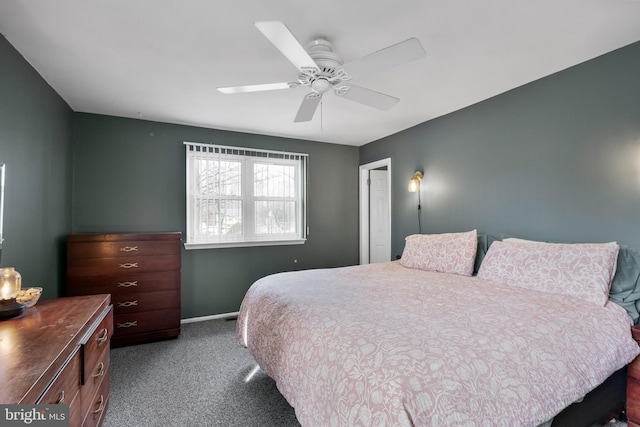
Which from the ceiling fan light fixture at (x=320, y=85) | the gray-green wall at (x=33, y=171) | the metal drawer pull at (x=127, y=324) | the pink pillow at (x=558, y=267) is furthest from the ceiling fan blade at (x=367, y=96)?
the metal drawer pull at (x=127, y=324)

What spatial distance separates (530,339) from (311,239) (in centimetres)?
339

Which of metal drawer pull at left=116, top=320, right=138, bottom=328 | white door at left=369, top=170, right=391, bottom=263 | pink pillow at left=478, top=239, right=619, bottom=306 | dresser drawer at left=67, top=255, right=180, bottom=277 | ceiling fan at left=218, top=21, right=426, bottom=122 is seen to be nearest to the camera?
ceiling fan at left=218, top=21, right=426, bottom=122

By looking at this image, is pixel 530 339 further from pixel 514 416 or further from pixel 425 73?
pixel 425 73

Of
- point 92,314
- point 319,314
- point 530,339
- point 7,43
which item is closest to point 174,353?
point 92,314

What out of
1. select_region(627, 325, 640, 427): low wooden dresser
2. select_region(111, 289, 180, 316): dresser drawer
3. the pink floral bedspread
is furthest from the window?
select_region(627, 325, 640, 427): low wooden dresser

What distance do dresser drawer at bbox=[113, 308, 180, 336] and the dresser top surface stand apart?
153 centimetres

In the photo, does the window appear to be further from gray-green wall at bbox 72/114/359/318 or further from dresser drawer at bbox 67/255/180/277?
dresser drawer at bbox 67/255/180/277

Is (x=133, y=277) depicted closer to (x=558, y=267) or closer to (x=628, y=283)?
(x=558, y=267)

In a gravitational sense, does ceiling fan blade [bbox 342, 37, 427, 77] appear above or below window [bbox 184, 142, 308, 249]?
above

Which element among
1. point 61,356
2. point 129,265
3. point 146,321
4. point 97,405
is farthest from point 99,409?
point 129,265

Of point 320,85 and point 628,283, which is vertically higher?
point 320,85

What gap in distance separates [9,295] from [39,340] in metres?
0.48

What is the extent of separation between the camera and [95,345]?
5.05 ft

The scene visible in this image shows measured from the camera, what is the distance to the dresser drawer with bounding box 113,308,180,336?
3.05m
